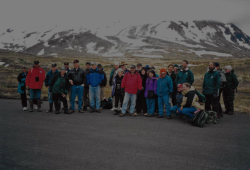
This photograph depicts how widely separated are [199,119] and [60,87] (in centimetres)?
590

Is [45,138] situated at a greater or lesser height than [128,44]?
lesser

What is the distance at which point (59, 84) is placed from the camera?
28.4ft

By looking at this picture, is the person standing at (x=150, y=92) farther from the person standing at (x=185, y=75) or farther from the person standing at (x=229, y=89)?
the person standing at (x=229, y=89)

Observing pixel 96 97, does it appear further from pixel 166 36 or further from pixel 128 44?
pixel 166 36

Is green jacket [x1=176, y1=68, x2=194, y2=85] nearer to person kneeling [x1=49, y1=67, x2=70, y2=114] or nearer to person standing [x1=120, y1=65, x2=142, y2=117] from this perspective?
person standing [x1=120, y1=65, x2=142, y2=117]

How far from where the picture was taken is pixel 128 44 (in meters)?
129

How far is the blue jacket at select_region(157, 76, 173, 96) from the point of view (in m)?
8.27

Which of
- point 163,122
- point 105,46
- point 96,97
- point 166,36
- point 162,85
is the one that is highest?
point 166,36

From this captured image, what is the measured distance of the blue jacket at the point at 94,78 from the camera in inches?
368

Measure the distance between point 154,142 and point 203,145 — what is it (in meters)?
1.23

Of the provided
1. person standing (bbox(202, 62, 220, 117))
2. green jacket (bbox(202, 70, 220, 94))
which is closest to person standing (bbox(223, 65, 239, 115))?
person standing (bbox(202, 62, 220, 117))

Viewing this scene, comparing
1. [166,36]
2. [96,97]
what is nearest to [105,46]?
[166,36]

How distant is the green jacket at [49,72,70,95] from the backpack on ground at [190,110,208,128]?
553 cm

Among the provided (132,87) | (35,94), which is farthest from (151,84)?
(35,94)
